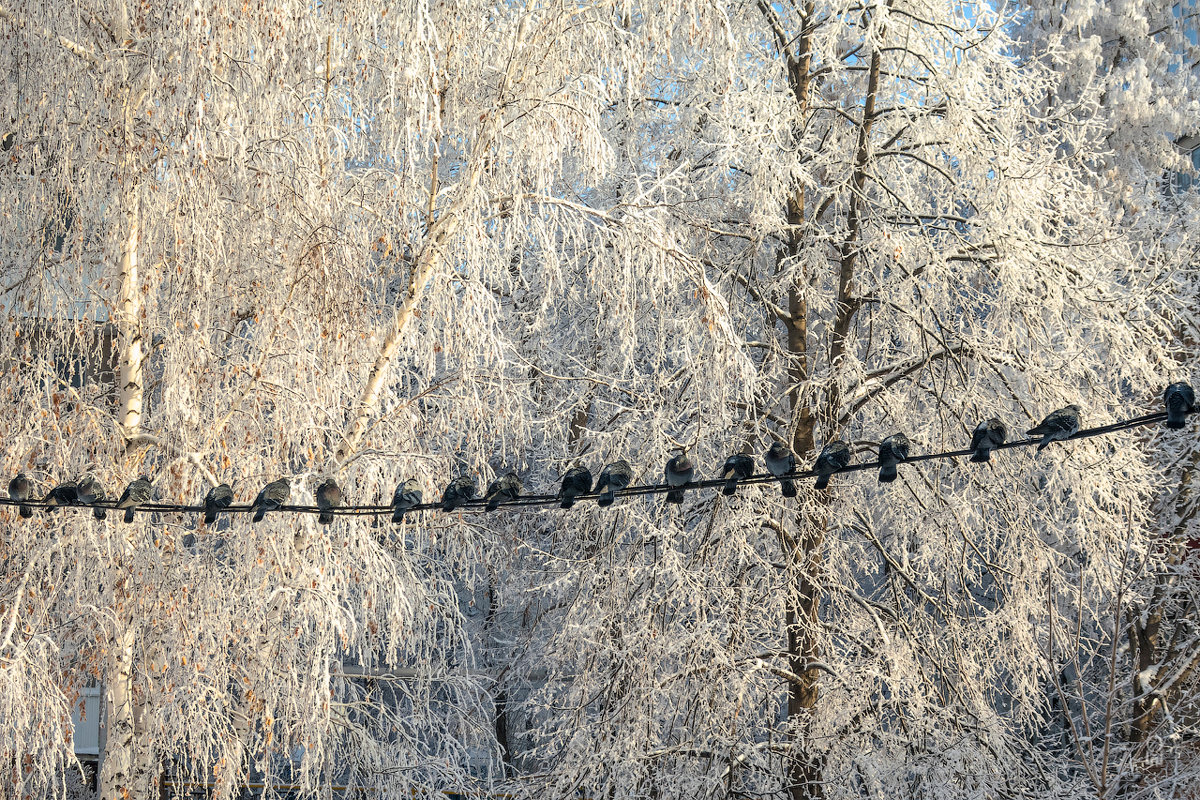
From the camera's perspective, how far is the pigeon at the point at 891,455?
397 centimetres

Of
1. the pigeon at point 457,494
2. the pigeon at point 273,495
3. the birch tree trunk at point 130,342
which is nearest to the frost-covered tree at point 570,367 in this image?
the birch tree trunk at point 130,342

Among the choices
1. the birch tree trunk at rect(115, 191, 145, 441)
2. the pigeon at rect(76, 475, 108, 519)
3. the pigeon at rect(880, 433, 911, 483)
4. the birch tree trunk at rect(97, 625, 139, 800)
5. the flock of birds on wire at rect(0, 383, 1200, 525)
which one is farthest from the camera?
the birch tree trunk at rect(115, 191, 145, 441)

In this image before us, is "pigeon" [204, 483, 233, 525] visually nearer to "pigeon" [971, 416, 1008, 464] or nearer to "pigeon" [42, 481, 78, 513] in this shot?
"pigeon" [42, 481, 78, 513]

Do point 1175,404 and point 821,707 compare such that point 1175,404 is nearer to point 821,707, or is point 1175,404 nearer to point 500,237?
point 500,237

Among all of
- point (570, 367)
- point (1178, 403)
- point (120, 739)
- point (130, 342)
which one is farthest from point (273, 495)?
point (570, 367)

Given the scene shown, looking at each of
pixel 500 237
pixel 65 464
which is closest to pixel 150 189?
pixel 65 464

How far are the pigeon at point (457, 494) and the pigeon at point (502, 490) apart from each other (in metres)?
0.13

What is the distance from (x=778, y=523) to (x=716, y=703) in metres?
1.29

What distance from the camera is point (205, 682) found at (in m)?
5.91

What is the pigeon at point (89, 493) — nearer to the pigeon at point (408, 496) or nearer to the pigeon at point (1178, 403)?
the pigeon at point (408, 496)

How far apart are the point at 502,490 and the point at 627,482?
0.48 m

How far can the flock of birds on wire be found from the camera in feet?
12.3

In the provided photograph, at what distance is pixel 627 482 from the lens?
4.42 metres

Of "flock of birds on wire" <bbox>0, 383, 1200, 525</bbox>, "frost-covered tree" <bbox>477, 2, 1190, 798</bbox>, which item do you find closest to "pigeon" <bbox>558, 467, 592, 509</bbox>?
"flock of birds on wire" <bbox>0, 383, 1200, 525</bbox>
